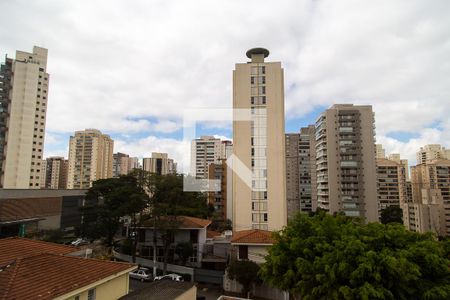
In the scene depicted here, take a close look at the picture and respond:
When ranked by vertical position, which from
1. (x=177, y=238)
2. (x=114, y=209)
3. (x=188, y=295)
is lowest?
(x=177, y=238)

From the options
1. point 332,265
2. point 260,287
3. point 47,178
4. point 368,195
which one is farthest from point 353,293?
point 47,178

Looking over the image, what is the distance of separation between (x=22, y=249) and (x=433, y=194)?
54.1 metres

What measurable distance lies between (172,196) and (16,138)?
1230 inches

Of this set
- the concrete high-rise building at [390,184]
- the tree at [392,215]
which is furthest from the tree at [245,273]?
the concrete high-rise building at [390,184]

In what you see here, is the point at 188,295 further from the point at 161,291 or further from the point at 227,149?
the point at 227,149

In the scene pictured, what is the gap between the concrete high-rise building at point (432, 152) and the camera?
2712 inches

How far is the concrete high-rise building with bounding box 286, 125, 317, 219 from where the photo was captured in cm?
4828

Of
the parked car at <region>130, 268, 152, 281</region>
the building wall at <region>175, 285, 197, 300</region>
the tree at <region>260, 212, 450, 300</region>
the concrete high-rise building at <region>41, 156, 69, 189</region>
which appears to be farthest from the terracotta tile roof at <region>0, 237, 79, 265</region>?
the concrete high-rise building at <region>41, 156, 69, 189</region>

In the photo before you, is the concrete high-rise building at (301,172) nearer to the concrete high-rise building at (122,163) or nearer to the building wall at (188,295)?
the concrete high-rise building at (122,163)

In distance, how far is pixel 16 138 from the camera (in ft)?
125

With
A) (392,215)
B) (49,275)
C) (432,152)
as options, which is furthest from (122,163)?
(432,152)

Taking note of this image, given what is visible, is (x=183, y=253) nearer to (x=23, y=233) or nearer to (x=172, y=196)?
(x=172, y=196)

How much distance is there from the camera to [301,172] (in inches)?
1964

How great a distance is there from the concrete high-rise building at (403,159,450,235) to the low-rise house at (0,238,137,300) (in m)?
48.4
